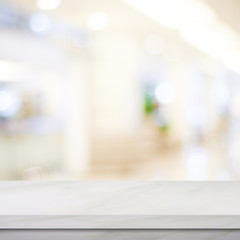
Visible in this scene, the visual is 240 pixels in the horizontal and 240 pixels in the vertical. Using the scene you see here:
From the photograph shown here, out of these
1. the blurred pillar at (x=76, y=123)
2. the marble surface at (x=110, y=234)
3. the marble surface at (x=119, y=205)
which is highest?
the blurred pillar at (x=76, y=123)

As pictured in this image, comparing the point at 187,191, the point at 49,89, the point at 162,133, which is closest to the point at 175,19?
the point at 49,89

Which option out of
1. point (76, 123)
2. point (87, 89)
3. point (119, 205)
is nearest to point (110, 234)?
point (119, 205)

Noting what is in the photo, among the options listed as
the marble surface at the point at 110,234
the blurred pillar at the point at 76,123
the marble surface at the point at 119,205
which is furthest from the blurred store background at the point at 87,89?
the marble surface at the point at 110,234

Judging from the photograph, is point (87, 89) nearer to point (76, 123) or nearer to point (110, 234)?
point (76, 123)

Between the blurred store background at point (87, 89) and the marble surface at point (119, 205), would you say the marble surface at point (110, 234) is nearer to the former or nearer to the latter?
the marble surface at point (119, 205)

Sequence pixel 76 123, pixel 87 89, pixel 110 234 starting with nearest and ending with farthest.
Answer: pixel 110 234 < pixel 76 123 < pixel 87 89

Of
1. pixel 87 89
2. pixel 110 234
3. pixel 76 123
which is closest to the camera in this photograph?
pixel 110 234

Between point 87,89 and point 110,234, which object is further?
point 87,89

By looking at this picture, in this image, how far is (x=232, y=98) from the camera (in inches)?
824

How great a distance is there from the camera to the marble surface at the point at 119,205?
32.6 inches

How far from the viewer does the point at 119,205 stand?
2.86 feet

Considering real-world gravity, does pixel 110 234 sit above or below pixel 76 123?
below

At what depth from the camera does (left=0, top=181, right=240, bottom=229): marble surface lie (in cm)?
83

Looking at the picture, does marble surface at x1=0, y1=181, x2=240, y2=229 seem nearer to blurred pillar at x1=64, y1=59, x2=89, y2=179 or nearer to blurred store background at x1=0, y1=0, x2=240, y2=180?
blurred store background at x1=0, y1=0, x2=240, y2=180
